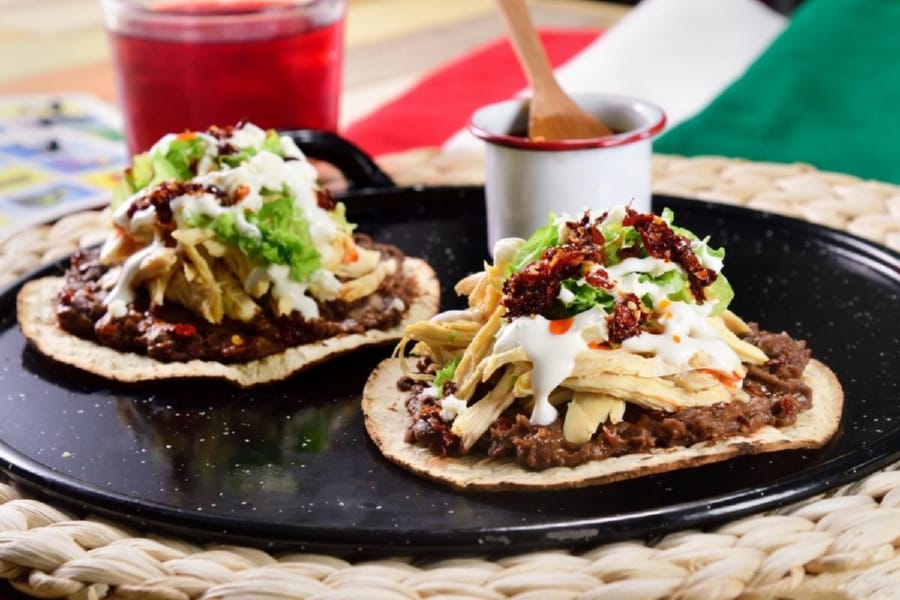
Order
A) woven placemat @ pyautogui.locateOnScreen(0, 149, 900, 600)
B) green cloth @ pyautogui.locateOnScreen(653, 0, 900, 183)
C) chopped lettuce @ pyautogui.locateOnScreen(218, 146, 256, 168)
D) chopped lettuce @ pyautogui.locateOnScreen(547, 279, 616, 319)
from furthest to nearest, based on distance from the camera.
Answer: green cloth @ pyautogui.locateOnScreen(653, 0, 900, 183) < chopped lettuce @ pyautogui.locateOnScreen(218, 146, 256, 168) < chopped lettuce @ pyautogui.locateOnScreen(547, 279, 616, 319) < woven placemat @ pyautogui.locateOnScreen(0, 149, 900, 600)

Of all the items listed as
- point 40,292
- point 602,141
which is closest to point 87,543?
point 40,292

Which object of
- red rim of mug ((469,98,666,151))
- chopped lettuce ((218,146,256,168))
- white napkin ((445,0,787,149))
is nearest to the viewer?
chopped lettuce ((218,146,256,168))

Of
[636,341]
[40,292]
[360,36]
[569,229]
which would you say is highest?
[569,229]

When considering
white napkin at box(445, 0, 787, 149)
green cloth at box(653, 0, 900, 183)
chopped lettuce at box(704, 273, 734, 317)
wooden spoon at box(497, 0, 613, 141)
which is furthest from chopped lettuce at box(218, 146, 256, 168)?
white napkin at box(445, 0, 787, 149)

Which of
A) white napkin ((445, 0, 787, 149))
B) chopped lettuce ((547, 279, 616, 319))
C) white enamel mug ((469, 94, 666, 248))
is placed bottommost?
white napkin ((445, 0, 787, 149))

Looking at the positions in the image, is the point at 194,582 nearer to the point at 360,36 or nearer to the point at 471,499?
the point at 471,499

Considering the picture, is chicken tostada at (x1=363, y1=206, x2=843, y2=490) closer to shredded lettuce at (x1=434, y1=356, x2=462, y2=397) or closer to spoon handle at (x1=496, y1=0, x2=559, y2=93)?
shredded lettuce at (x1=434, y1=356, x2=462, y2=397)
